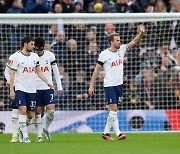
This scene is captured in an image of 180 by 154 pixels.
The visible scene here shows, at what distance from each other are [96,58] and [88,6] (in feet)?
12.0

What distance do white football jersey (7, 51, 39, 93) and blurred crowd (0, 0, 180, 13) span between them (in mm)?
7618

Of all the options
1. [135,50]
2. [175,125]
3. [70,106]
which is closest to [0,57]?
[70,106]

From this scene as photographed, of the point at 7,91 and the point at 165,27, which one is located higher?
the point at 165,27

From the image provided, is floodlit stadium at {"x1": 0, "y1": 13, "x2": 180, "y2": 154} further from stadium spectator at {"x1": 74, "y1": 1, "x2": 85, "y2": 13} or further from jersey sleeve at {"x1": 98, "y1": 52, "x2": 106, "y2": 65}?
jersey sleeve at {"x1": 98, "y1": 52, "x2": 106, "y2": 65}

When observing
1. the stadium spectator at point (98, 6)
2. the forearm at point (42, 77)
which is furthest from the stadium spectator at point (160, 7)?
the forearm at point (42, 77)

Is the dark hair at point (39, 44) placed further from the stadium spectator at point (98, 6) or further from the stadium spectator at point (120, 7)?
the stadium spectator at point (120, 7)

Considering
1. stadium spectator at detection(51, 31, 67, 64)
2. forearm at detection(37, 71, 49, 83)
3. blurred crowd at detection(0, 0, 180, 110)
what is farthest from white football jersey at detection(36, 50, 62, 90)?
stadium spectator at detection(51, 31, 67, 64)

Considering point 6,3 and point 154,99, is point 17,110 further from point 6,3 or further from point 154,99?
point 6,3

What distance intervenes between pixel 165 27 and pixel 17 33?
4291 mm

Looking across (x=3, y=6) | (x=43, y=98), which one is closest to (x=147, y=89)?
(x=43, y=98)

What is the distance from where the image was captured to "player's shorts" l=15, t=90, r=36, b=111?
50.8 feet

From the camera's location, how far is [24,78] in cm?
1564

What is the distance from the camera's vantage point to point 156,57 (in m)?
21.0

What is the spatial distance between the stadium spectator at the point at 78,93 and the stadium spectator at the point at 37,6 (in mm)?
3324
